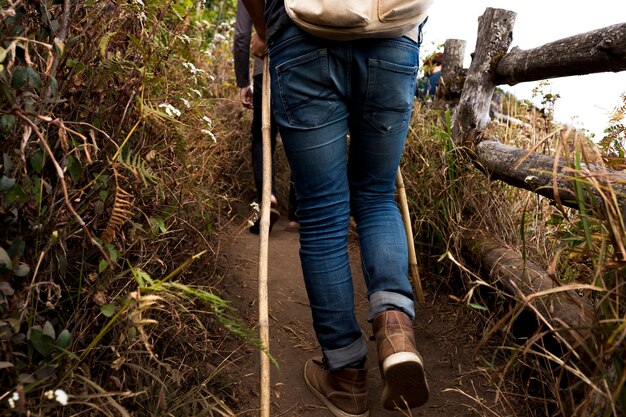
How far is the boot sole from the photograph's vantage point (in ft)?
6.44

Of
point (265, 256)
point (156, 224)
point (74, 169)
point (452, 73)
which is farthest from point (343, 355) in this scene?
point (452, 73)

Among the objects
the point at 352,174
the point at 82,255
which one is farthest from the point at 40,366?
the point at 352,174

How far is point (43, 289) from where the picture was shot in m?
1.75

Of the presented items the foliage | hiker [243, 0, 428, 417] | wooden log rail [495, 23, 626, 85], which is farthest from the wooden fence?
the foliage

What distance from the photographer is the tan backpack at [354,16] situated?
185 centimetres

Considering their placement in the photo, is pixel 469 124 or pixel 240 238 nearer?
pixel 469 124

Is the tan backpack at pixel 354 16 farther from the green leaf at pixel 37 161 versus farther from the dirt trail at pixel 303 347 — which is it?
the dirt trail at pixel 303 347

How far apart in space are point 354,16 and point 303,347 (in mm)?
1548

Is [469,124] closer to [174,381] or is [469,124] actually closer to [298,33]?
[298,33]

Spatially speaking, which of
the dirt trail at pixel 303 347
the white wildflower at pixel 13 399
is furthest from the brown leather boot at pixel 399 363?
the white wildflower at pixel 13 399

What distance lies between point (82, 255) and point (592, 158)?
1814 mm

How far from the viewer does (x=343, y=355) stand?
223 cm

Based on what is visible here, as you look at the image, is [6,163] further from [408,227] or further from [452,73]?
[452,73]

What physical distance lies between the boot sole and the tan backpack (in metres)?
1.01
